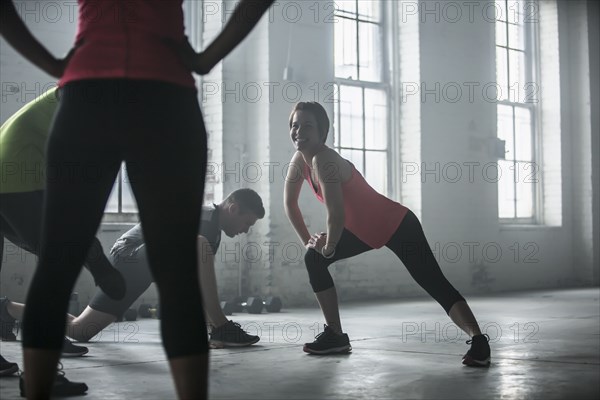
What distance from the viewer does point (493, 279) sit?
31.6 feet

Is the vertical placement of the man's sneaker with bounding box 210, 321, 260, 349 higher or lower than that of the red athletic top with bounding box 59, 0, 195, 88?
lower

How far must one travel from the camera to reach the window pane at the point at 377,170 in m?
8.73

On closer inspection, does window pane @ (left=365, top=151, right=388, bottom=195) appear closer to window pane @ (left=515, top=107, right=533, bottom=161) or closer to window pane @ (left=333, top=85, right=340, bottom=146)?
window pane @ (left=333, top=85, right=340, bottom=146)

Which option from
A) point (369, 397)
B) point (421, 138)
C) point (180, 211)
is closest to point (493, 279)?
point (421, 138)

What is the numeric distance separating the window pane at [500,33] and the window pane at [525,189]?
1.44 m

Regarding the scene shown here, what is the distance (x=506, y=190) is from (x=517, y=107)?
1052 millimetres

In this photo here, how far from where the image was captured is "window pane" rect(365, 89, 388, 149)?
876 centimetres

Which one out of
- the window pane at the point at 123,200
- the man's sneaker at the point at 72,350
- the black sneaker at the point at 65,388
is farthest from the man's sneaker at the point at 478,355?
the window pane at the point at 123,200

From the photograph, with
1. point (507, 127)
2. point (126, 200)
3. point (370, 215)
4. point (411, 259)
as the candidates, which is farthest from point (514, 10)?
point (411, 259)

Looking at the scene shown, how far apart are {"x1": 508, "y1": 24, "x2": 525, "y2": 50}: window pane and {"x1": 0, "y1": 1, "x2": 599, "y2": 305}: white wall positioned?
23.3 inches

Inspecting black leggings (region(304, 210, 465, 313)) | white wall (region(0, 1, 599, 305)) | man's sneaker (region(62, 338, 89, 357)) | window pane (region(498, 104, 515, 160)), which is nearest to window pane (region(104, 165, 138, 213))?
white wall (region(0, 1, 599, 305))

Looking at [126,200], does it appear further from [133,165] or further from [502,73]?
[133,165]

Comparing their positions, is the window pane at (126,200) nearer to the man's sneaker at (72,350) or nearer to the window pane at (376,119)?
the window pane at (376,119)

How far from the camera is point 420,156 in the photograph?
28.9 ft
